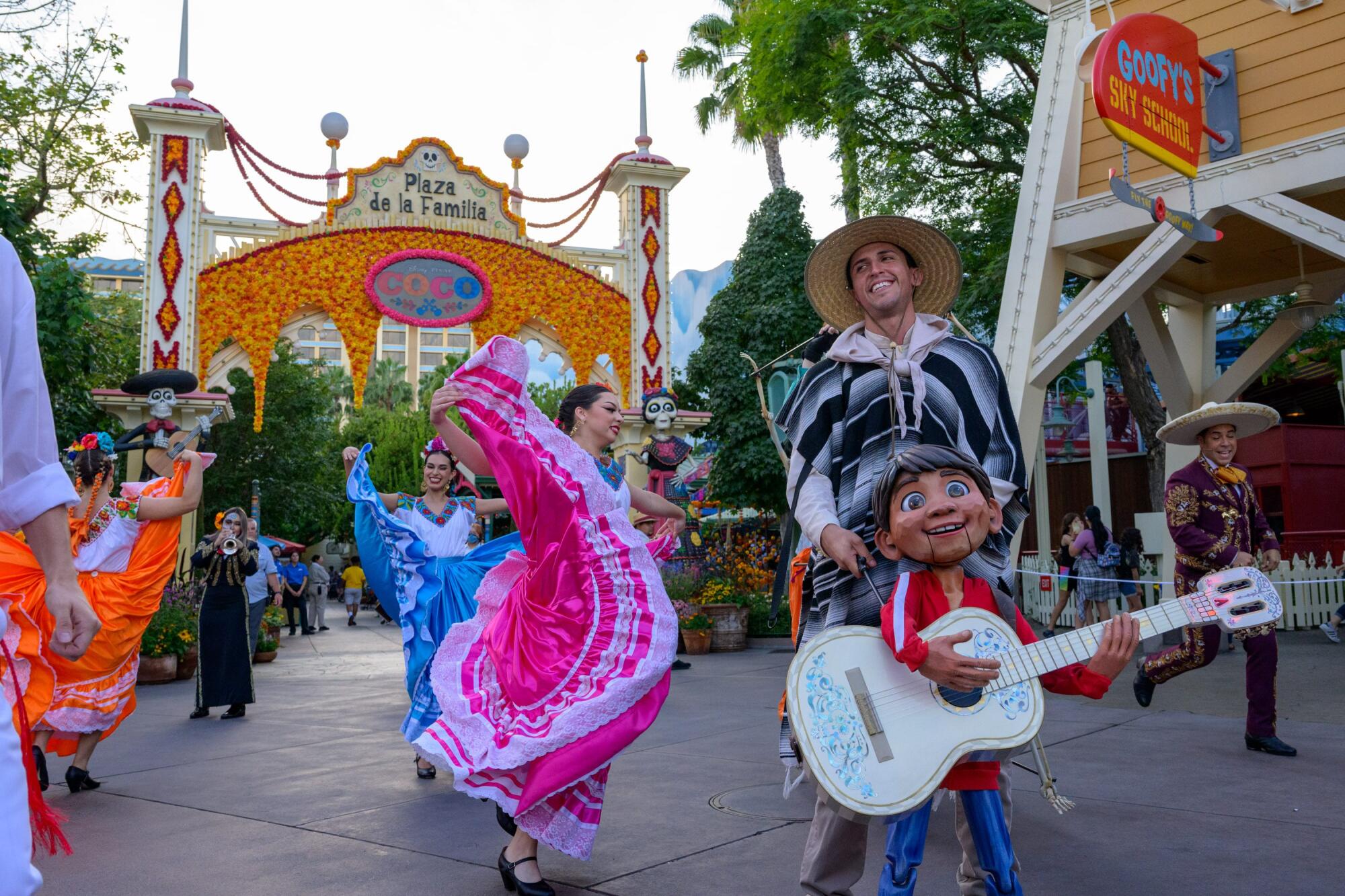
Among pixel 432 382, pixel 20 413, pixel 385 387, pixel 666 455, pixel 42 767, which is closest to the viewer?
pixel 20 413

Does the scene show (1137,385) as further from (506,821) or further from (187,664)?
(187,664)

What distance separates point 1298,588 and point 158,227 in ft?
52.2

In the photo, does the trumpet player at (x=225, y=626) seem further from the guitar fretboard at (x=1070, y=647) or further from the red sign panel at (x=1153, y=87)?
the red sign panel at (x=1153, y=87)

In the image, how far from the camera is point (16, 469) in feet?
6.27

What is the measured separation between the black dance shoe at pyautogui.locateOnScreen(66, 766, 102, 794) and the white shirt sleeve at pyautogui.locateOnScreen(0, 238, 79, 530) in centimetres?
394

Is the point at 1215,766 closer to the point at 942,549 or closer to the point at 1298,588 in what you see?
the point at 942,549

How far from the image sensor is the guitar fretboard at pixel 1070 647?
2.23 m

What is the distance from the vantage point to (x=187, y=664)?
11.4 metres

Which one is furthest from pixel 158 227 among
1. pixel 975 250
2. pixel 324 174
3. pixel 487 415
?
pixel 487 415

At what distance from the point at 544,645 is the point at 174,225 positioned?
43.1ft

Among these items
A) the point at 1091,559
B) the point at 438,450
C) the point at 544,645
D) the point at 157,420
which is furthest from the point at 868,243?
the point at 1091,559

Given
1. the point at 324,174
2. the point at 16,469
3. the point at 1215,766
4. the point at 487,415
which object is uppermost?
the point at 324,174

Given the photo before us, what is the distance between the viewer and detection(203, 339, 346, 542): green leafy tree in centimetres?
2884

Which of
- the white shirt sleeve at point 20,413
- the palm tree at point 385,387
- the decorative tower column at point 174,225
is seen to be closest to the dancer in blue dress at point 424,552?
the white shirt sleeve at point 20,413
